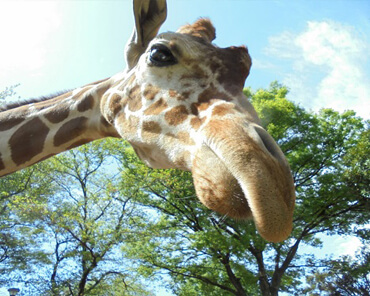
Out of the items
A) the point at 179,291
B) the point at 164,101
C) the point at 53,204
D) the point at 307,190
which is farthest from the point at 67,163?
the point at 164,101

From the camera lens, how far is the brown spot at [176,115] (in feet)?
7.85

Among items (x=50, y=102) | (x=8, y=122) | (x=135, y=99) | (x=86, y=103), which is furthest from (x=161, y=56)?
(x=8, y=122)

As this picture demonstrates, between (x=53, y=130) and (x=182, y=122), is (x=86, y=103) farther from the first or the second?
(x=182, y=122)

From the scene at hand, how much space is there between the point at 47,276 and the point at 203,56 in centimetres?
2279

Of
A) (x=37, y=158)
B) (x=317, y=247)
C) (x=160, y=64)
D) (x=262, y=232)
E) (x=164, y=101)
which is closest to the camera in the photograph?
(x=262, y=232)

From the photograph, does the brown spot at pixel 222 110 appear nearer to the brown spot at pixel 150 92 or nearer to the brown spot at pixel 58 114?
the brown spot at pixel 150 92

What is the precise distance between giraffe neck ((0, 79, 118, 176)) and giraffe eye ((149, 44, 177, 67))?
84 centimetres

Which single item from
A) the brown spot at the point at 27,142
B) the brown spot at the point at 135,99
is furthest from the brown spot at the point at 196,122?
the brown spot at the point at 27,142

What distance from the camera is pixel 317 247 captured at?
20.9m

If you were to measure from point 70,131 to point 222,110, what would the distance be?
1.97m

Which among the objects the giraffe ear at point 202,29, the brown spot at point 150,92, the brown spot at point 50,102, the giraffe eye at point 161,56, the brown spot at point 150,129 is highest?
the giraffe ear at point 202,29

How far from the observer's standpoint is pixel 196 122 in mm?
2270

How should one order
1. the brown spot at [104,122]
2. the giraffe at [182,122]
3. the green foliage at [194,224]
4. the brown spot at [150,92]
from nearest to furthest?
the giraffe at [182,122]
the brown spot at [150,92]
the brown spot at [104,122]
the green foliage at [194,224]

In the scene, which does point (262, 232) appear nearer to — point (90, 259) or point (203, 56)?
point (203, 56)
